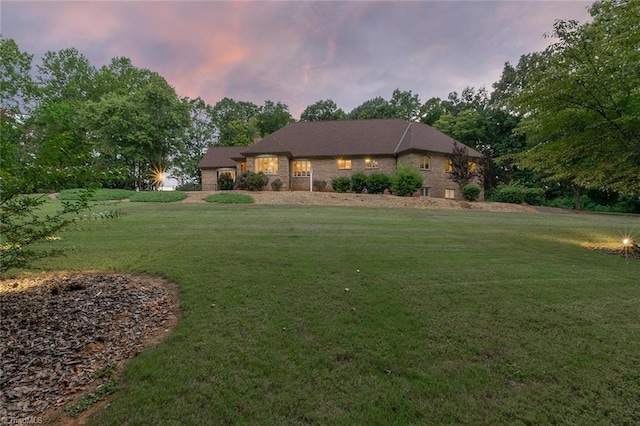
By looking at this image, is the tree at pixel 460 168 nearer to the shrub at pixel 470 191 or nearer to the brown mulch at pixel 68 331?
the shrub at pixel 470 191

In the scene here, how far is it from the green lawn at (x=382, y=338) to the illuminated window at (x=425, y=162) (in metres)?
18.7

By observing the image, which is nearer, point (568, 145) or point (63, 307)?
point (63, 307)

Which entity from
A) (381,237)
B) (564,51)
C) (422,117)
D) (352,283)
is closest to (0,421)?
(352,283)

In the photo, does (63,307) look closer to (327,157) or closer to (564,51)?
(564,51)

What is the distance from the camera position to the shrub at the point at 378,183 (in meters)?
21.9

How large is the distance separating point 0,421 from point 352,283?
4.26 metres

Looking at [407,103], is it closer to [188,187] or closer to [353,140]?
[353,140]

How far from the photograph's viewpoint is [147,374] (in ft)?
8.66

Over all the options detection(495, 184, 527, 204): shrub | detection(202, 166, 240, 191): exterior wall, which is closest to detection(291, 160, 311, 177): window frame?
detection(202, 166, 240, 191): exterior wall

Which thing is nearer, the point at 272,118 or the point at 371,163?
the point at 371,163

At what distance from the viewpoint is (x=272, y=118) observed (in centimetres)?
5250

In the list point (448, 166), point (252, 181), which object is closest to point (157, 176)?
point (252, 181)

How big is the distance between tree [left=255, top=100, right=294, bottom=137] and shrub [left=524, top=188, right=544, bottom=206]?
134ft

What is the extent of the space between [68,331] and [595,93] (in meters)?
Result: 12.3
